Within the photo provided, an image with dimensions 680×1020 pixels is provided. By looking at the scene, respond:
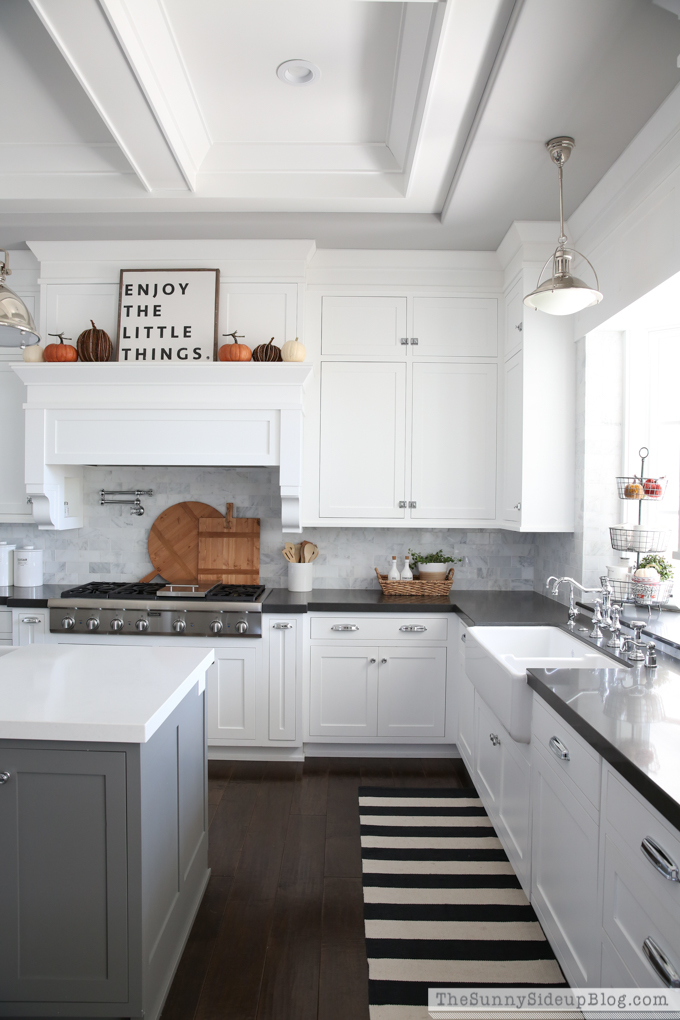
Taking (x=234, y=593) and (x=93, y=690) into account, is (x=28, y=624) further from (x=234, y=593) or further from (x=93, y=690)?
(x=93, y=690)

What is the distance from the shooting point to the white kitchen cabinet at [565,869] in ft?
5.11

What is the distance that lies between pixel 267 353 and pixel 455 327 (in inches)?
44.9

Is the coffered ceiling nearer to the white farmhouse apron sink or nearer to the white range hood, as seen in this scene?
the white range hood

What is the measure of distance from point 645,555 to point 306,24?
8.33 feet

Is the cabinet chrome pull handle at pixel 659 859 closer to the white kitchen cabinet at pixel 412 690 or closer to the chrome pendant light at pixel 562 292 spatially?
the chrome pendant light at pixel 562 292

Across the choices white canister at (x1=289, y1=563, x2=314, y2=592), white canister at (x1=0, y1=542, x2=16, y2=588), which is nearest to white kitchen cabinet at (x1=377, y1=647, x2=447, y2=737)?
white canister at (x1=289, y1=563, x2=314, y2=592)

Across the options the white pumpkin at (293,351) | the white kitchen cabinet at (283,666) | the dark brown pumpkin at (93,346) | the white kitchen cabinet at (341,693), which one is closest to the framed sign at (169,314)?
the dark brown pumpkin at (93,346)

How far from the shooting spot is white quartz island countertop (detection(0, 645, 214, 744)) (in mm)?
1521

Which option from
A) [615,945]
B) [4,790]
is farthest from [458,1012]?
[4,790]

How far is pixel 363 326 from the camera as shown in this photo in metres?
3.61

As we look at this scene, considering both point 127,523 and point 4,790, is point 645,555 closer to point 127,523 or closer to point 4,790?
point 4,790

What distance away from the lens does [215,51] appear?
2.25 meters

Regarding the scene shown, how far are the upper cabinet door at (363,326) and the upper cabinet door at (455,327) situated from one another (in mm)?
102

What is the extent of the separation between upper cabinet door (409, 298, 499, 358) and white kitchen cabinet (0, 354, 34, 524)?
2406mm
